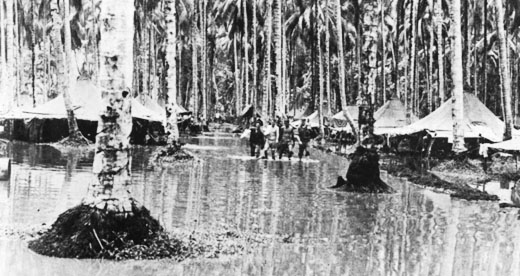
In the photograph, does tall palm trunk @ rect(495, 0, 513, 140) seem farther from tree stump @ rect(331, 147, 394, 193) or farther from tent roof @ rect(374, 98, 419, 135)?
tree stump @ rect(331, 147, 394, 193)

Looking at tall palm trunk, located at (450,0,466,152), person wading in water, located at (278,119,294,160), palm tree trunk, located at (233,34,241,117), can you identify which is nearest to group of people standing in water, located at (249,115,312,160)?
person wading in water, located at (278,119,294,160)

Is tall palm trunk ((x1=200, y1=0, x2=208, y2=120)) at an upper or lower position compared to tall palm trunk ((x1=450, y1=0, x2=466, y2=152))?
upper

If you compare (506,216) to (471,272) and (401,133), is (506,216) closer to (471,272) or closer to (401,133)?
(471,272)

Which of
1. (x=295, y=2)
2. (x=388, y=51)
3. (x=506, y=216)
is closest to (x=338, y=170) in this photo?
(x=506, y=216)

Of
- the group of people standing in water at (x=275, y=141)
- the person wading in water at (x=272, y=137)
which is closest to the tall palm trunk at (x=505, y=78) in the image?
the group of people standing in water at (x=275, y=141)

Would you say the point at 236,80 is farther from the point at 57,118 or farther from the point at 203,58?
the point at 57,118

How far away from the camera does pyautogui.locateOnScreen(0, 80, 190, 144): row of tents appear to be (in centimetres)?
3716

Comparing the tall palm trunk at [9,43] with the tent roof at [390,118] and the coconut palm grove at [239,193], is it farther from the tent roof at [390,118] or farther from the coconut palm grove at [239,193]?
the tent roof at [390,118]

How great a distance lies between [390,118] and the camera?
44.1 metres

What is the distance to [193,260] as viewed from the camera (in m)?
10.5

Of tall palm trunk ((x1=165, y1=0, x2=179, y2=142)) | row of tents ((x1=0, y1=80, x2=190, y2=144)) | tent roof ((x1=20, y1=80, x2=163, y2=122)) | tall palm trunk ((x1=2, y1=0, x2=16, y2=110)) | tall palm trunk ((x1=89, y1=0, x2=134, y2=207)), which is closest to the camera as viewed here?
tall palm trunk ((x1=89, y1=0, x2=134, y2=207))

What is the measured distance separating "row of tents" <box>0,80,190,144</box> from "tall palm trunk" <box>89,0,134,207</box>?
83.7 feet

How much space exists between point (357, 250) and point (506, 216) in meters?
5.83

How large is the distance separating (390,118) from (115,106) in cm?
3423
